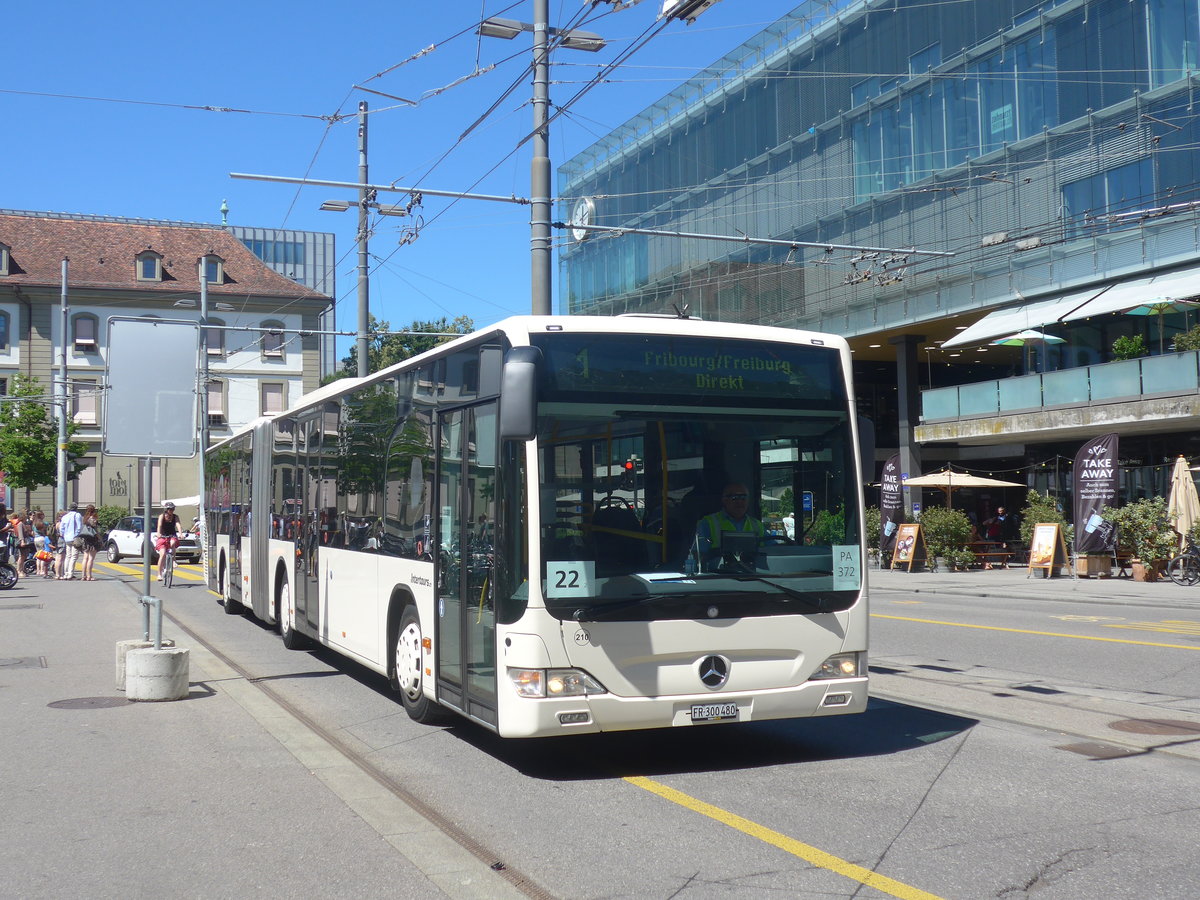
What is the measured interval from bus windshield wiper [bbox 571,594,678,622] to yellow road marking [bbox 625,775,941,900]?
3.38 ft

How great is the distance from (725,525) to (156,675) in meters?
5.48

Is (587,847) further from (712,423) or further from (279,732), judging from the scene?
(279,732)

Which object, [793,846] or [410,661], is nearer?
[793,846]

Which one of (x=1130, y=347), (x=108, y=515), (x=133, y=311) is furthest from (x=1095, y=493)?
(x=133, y=311)

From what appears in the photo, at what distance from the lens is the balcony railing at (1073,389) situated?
31.0 metres

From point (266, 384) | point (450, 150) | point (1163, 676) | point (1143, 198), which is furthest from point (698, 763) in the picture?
point (266, 384)

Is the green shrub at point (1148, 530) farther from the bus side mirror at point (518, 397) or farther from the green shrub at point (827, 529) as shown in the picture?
the bus side mirror at point (518, 397)

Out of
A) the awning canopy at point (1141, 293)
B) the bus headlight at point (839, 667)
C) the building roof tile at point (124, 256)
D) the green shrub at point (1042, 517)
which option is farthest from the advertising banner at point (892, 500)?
the building roof tile at point (124, 256)

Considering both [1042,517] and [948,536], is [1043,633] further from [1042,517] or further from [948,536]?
[948,536]

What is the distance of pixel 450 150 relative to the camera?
18.9 metres

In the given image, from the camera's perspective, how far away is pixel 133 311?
2579 inches

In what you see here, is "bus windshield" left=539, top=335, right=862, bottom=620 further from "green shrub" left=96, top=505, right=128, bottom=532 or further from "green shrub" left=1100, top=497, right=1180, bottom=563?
"green shrub" left=96, top=505, right=128, bottom=532

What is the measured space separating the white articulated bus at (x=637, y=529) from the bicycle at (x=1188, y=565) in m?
20.8

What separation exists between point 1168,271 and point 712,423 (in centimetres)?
2863
